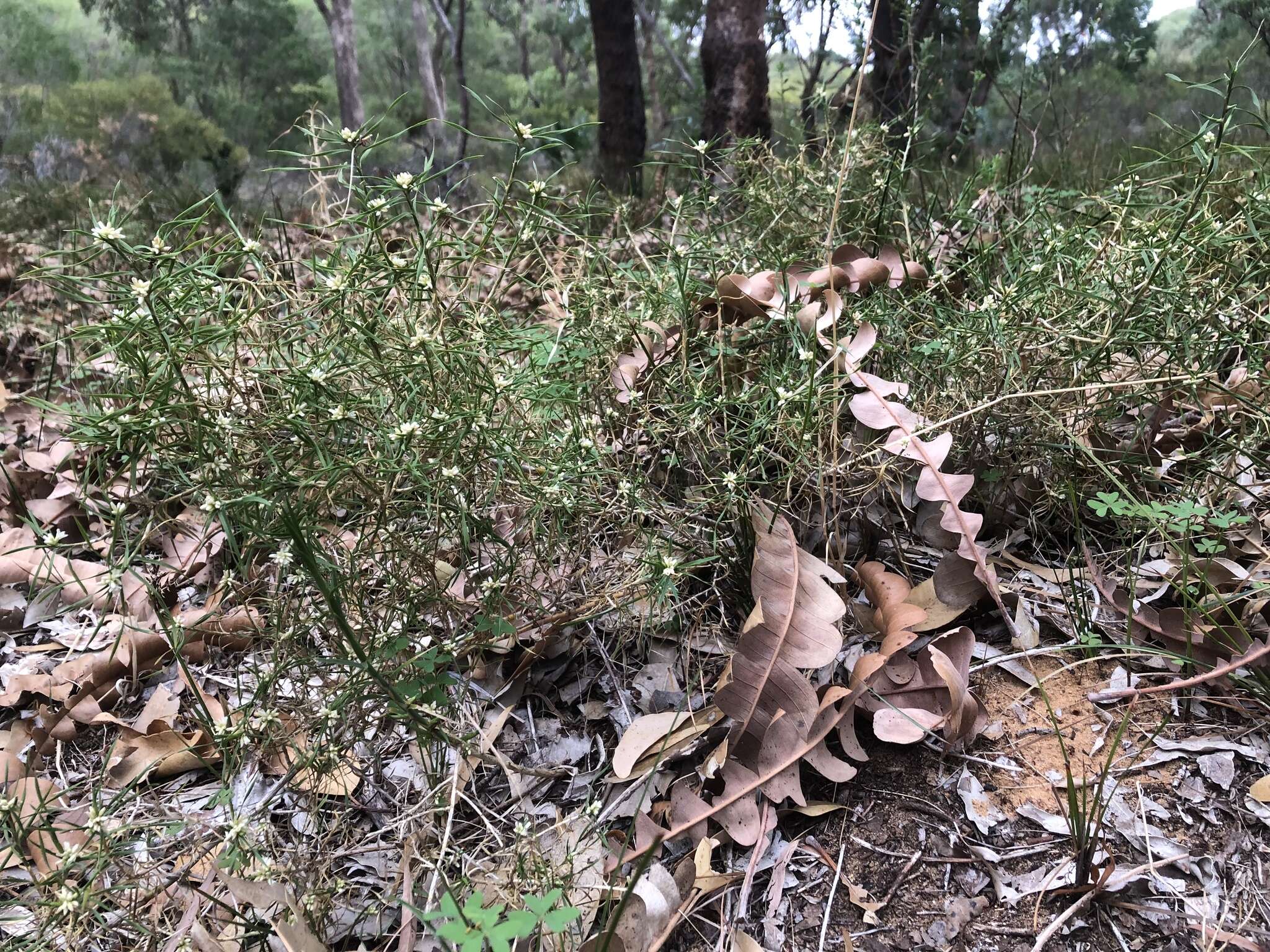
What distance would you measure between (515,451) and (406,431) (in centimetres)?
27

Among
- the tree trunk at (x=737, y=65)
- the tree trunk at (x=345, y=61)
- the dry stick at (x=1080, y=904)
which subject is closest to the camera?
the dry stick at (x=1080, y=904)

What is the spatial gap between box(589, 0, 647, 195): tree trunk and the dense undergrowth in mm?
4423

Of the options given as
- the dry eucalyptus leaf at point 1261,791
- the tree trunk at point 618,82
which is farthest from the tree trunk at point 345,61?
the dry eucalyptus leaf at point 1261,791

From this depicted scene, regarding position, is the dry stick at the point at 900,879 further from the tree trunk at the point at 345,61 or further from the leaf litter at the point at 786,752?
the tree trunk at the point at 345,61

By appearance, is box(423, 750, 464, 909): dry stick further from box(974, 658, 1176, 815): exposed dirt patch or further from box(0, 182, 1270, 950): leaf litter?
box(974, 658, 1176, 815): exposed dirt patch

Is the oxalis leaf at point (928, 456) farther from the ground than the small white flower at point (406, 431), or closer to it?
closer to it

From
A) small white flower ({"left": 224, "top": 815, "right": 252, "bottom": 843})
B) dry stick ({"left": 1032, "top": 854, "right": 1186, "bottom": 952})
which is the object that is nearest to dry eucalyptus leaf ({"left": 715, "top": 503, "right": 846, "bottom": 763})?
dry stick ({"left": 1032, "top": 854, "right": 1186, "bottom": 952})

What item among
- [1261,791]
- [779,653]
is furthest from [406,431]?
[1261,791]

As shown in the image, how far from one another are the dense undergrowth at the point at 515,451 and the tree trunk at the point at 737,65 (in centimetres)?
283

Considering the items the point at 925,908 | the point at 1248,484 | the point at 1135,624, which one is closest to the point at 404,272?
the point at 925,908

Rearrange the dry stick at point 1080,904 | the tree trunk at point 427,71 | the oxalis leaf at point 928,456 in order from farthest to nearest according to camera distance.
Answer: the tree trunk at point 427,71
the oxalis leaf at point 928,456
the dry stick at point 1080,904

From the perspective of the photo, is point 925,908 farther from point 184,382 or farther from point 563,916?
point 184,382

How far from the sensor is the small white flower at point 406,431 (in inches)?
49.5

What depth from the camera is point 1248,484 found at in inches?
61.1
